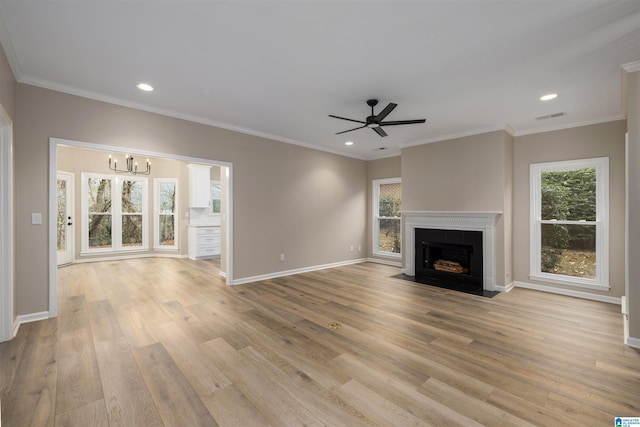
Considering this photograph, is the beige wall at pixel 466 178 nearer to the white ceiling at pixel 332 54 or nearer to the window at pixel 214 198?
the white ceiling at pixel 332 54

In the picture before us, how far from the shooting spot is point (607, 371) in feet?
7.50

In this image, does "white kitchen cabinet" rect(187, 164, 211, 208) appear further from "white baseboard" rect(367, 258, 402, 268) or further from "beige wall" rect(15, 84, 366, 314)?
"white baseboard" rect(367, 258, 402, 268)

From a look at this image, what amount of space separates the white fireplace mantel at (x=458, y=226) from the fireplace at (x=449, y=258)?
0.07 meters

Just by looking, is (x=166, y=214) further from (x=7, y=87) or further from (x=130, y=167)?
(x=7, y=87)

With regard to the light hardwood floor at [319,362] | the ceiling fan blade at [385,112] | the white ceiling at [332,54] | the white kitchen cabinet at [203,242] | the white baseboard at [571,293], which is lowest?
the light hardwood floor at [319,362]

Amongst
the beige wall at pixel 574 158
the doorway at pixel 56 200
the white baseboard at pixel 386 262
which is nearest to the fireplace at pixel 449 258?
the beige wall at pixel 574 158

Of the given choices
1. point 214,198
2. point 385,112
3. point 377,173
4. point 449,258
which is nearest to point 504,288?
point 449,258

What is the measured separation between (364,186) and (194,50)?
536 cm

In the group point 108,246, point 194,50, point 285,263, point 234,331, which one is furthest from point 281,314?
point 108,246

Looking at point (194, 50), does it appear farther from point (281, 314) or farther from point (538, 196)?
point (538, 196)

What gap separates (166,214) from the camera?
798cm

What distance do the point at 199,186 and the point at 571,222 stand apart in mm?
8132

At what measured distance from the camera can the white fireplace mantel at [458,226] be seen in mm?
4710

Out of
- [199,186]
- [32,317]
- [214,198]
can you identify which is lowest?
[32,317]
